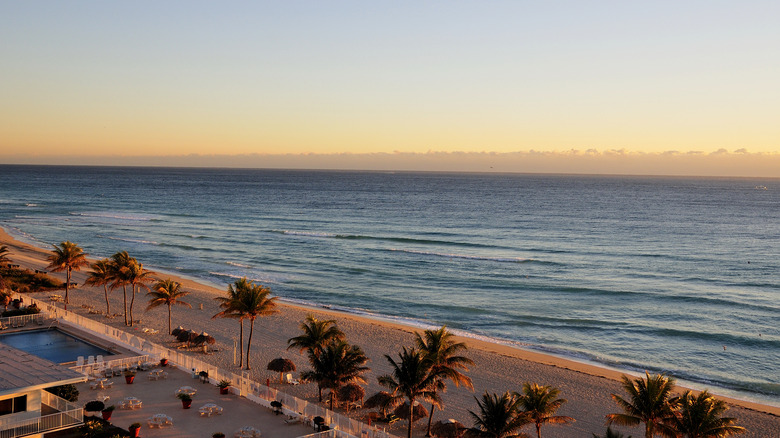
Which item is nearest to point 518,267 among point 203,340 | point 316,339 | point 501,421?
point 203,340

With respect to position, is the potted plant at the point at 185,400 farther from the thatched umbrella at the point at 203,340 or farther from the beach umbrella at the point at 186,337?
the beach umbrella at the point at 186,337

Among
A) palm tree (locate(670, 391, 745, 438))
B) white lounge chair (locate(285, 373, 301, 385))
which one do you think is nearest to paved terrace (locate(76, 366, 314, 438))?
white lounge chair (locate(285, 373, 301, 385))

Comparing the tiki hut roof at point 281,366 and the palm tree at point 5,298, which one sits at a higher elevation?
the palm tree at point 5,298

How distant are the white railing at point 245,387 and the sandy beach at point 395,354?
12.2 ft

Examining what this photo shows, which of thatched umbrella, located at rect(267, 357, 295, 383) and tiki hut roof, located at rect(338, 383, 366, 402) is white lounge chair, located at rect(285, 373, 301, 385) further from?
tiki hut roof, located at rect(338, 383, 366, 402)

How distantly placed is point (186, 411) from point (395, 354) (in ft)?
47.5

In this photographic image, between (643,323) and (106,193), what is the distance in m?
154

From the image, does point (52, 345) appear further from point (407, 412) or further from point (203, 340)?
point (407, 412)

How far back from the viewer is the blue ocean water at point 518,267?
3875 centimetres

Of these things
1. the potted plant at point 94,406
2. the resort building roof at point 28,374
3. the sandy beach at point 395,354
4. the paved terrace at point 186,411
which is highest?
the resort building roof at point 28,374

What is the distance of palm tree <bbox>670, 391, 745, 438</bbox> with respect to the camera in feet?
60.5

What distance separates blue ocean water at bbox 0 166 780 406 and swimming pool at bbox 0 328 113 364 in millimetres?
20603

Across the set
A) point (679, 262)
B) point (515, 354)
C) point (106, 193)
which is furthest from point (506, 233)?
point (106, 193)

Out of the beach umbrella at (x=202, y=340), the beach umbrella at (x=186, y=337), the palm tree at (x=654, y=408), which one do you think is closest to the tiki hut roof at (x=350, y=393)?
the palm tree at (x=654, y=408)
